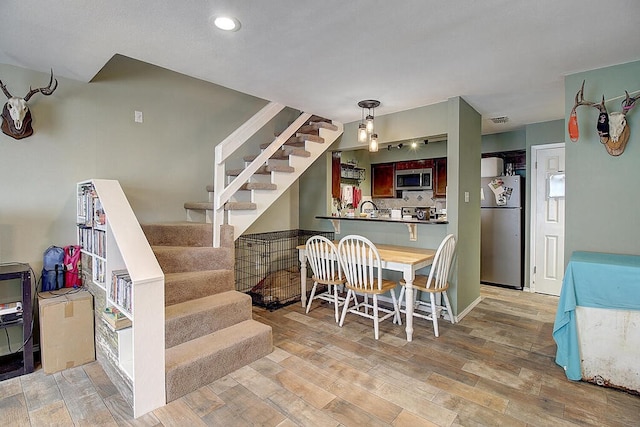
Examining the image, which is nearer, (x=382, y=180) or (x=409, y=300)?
(x=409, y=300)

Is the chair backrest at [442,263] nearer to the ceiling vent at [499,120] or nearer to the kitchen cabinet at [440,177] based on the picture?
the ceiling vent at [499,120]

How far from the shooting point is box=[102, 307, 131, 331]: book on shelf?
2.08 metres

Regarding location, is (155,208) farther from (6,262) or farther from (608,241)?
(608,241)

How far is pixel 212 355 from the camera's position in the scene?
2.20 m

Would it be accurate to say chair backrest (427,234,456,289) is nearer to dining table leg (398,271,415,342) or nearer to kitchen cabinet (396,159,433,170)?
dining table leg (398,271,415,342)

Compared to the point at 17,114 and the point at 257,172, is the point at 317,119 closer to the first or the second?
the point at 257,172

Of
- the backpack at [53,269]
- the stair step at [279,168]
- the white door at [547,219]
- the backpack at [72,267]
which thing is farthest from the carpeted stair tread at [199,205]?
the white door at [547,219]

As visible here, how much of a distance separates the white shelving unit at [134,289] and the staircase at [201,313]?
0.45 ft

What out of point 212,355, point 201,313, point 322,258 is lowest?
point 212,355

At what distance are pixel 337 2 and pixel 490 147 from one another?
4.21 m

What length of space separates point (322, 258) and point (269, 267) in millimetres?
1367

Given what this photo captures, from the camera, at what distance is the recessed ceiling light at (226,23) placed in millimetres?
1862

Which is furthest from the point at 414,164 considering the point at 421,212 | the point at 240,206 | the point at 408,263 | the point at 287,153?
the point at 240,206

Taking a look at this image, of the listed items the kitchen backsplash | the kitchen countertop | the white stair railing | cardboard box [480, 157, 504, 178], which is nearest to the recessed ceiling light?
the white stair railing
